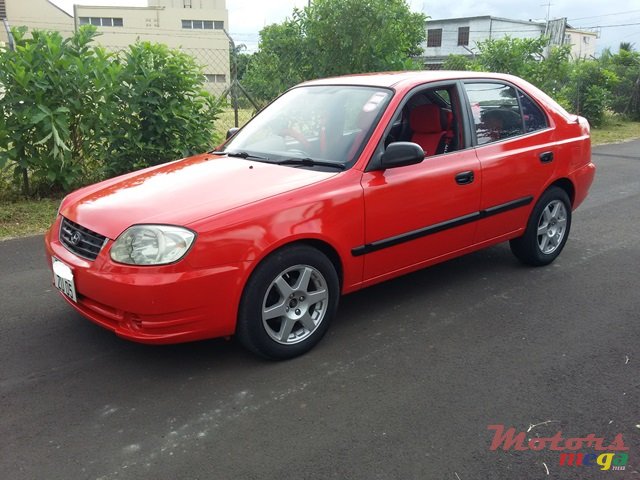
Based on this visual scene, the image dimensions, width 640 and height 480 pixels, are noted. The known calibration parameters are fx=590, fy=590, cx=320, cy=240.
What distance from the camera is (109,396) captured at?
3.12 m

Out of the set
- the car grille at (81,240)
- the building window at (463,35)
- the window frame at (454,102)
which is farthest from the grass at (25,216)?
the building window at (463,35)

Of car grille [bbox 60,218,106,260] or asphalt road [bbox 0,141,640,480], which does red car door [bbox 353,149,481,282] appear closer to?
asphalt road [bbox 0,141,640,480]

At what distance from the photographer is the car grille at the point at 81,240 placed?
3.25 m

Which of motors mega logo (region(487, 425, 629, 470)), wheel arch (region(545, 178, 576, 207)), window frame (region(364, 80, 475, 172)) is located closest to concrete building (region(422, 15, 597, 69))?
wheel arch (region(545, 178, 576, 207))

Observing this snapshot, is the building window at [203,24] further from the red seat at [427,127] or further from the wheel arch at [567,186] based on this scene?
the red seat at [427,127]

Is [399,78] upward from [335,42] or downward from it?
downward

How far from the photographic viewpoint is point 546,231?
5094 millimetres

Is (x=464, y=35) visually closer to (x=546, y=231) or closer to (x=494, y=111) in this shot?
(x=546, y=231)

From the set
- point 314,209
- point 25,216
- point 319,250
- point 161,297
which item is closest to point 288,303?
point 319,250

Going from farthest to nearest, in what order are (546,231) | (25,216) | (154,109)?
1. (154,109)
2. (25,216)
3. (546,231)

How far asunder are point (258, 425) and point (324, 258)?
3.52 feet

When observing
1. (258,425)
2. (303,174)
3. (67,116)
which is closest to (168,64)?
(67,116)

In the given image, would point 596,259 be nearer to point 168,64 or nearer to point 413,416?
point 413,416

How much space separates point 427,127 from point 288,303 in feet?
6.05
